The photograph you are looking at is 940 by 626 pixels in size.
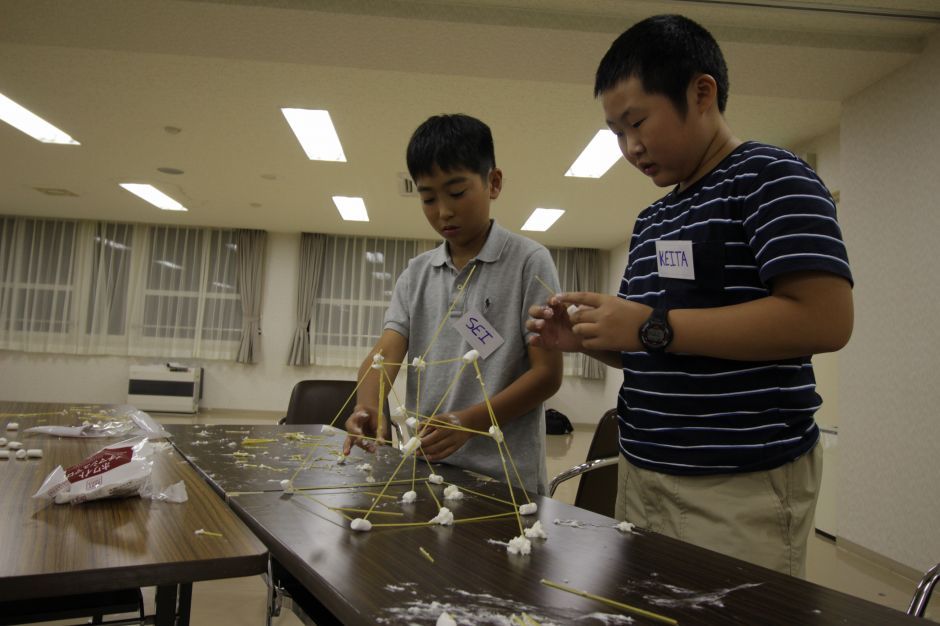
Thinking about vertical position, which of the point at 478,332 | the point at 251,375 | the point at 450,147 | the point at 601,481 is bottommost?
the point at 251,375

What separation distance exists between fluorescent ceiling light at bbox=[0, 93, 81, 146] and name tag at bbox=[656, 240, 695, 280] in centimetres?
641

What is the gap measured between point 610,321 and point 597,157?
5.44m

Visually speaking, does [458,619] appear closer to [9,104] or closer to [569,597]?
[569,597]

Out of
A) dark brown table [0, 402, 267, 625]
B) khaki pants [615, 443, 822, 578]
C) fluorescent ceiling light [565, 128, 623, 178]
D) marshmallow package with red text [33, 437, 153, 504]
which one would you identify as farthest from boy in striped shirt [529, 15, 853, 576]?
fluorescent ceiling light [565, 128, 623, 178]

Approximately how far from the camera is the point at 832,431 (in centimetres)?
471

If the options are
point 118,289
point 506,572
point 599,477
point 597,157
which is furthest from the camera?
point 118,289

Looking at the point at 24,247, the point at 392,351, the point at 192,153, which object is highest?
the point at 192,153

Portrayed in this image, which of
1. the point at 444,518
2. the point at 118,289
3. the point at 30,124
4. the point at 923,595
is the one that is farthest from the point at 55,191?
the point at 923,595

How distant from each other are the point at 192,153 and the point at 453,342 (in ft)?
19.6

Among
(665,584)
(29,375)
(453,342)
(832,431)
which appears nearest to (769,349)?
(665,584)

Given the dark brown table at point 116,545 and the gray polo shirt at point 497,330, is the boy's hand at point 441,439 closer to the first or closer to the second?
the gray polo shirt at point 497,330

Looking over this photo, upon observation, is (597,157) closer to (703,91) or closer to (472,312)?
(472,312)

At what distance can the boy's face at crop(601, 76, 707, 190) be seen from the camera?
3.58ft

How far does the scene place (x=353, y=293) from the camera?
10688 mm
